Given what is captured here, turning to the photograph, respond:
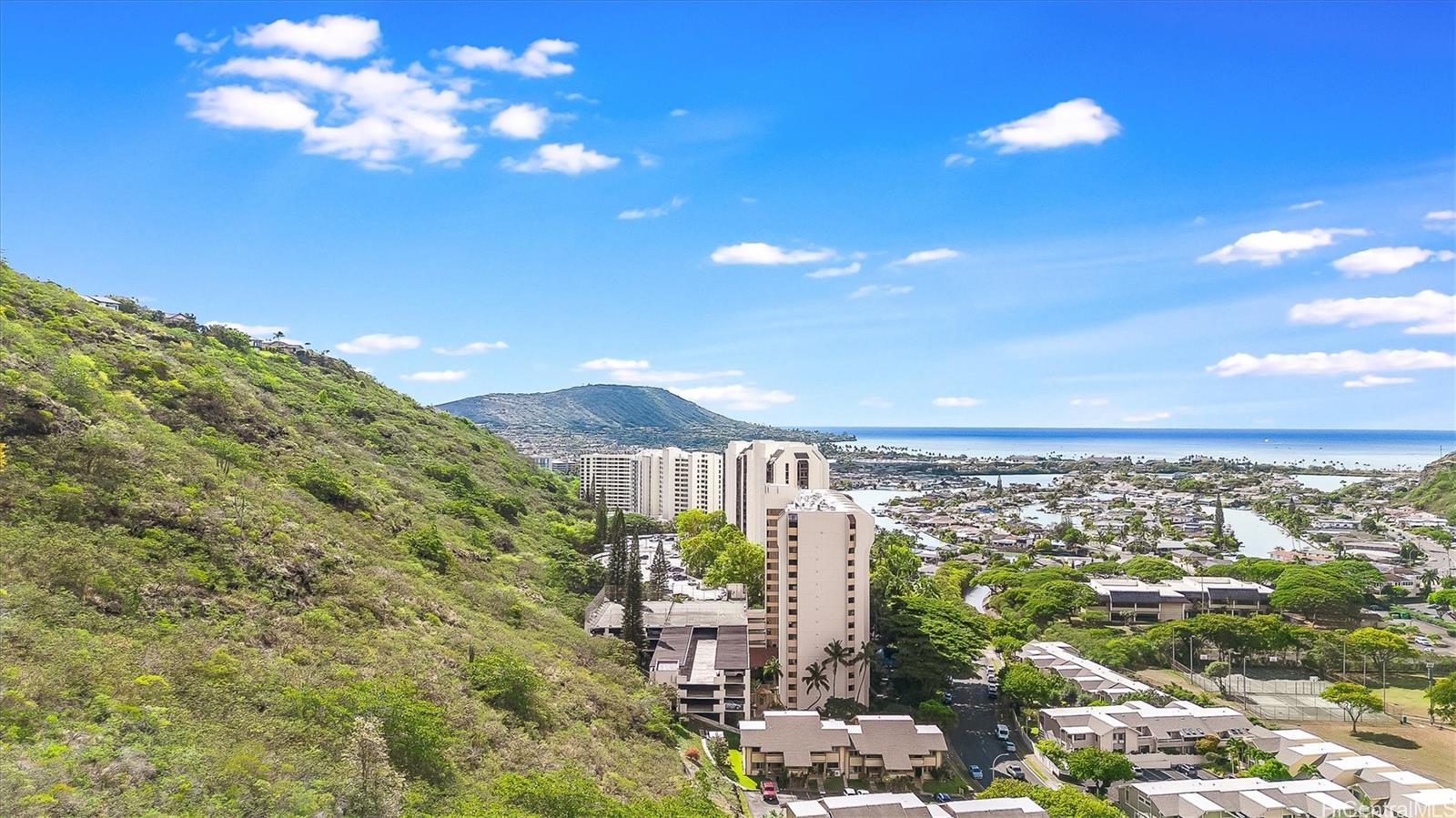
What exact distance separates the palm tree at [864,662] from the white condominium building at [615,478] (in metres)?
55.6

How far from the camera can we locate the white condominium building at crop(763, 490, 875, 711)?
104ft

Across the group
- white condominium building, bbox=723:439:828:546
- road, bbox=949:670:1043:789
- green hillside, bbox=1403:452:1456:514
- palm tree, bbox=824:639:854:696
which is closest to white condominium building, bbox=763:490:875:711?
palm tree, bbox=824:639:854:696

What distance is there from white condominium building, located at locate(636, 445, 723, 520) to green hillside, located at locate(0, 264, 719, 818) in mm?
42129

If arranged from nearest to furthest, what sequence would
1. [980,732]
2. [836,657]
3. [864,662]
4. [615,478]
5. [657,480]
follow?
[980,732] < [836,657] < [864,662] < [657,480] < [615,478]

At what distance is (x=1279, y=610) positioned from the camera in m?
48.4

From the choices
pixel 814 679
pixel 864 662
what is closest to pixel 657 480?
pixel 864 662

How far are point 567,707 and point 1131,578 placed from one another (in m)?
44.1

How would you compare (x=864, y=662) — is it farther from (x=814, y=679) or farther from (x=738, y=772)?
(x=738, y=772)

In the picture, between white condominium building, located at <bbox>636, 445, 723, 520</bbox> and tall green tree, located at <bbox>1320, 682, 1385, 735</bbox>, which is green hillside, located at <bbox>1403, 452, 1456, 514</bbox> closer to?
tall green tree, located at <bbox>1320, 682, 1385, 735</bbox>

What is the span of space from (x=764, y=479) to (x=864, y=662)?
1815 centimetres

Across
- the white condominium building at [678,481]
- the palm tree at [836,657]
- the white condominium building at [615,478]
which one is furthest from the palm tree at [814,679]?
the white condominium building at [615,478]

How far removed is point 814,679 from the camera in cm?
3131

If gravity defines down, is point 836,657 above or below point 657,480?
below

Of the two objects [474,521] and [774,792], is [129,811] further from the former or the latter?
[474,521]
